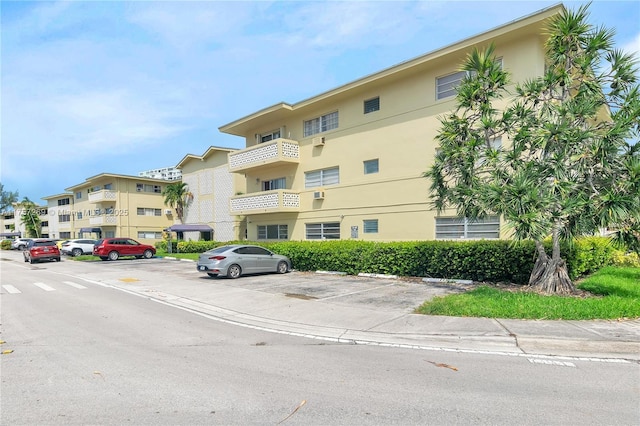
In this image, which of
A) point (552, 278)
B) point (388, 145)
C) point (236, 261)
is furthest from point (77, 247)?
point (552, 278)

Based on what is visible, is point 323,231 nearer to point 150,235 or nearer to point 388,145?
point 388,145

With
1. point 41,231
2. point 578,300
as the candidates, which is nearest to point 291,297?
point 578,300

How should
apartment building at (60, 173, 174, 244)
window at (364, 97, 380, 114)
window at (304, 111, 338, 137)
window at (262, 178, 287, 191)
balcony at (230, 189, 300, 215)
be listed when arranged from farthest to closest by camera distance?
apartment building at (60, 173, 174, 244), window at (262, 178, 287, 191), balcony at (230, 189, 300, 215), window at (304, 111, 338, 137), window at (364, 97, 380, 114)

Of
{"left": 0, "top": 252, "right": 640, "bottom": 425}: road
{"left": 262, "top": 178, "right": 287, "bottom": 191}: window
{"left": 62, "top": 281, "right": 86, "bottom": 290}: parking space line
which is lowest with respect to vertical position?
{"left": 62, "top": 281, "right": 86, "bottom": 290}: parking space line

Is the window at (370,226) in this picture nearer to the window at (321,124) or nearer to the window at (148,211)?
the window at (321,124)

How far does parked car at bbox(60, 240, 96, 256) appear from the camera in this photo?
35562 mm

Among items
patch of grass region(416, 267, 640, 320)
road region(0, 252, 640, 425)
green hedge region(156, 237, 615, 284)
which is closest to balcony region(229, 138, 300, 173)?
green hedge region(156, 237, 615, 284)

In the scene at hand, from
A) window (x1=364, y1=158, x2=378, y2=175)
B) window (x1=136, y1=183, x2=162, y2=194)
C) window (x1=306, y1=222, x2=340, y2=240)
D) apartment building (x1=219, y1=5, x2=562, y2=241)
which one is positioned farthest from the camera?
window (x1=136, y1=183, x2=162, y2=194)

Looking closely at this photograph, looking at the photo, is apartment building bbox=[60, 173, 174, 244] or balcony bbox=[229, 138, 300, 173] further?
apartment building bbox=[60, 173, 174, 244]

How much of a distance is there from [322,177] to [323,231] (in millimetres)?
3001

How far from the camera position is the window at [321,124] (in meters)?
21.2

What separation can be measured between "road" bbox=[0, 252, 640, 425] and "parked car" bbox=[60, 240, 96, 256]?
32.5m

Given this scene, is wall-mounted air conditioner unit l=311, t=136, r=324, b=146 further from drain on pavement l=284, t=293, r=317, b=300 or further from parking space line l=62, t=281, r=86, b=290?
parking space line l=62, t=281, r=86, b=290

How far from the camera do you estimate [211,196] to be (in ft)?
118
